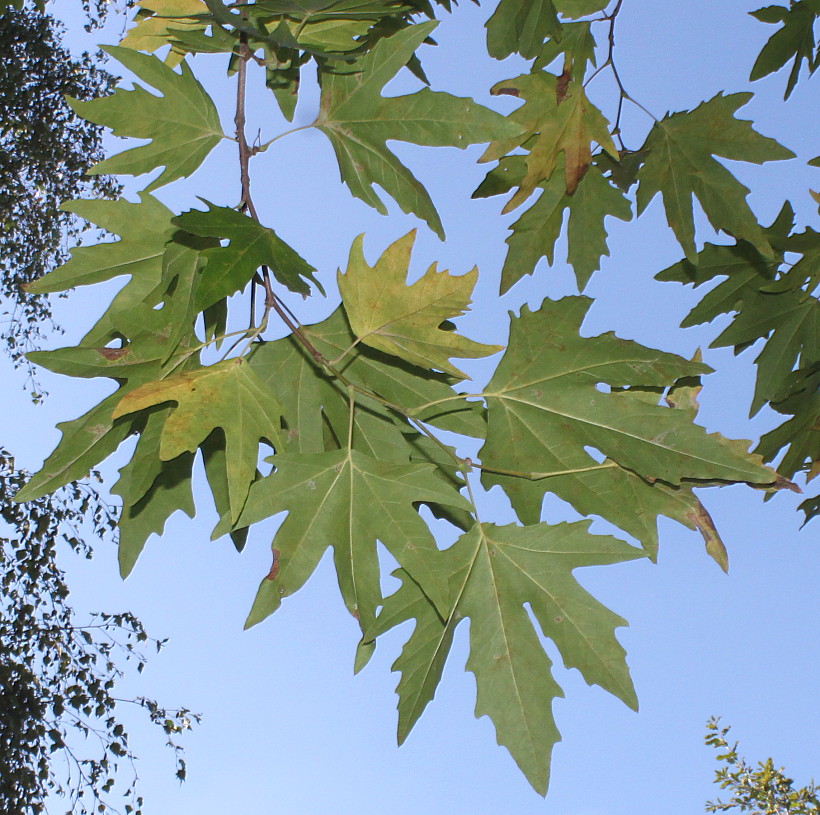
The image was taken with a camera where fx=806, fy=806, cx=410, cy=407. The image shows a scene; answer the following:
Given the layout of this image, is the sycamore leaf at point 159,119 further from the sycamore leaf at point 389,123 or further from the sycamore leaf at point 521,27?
the sycamore leaf at point 521,27

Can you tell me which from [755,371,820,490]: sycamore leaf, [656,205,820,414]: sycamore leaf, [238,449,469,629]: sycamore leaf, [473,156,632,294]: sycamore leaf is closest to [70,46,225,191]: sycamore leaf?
[238,449,469,629]: sycamore leaf

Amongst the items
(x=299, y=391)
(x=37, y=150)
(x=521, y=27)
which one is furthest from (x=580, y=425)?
(x=37, y=150)

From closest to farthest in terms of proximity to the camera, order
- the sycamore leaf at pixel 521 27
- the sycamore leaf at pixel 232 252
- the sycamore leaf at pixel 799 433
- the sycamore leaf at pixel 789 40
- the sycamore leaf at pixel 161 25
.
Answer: the sycamore leaf at pixel 232 252 < the sycamore leaf at pixel 161 25 < the sycamore leaf at pixel 521 27 < the sycamore leaf at pixel 789 40 < the sycamore leaf at pixel 799 433

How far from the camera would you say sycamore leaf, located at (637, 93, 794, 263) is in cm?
118

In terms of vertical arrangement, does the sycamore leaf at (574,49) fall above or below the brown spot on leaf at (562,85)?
above

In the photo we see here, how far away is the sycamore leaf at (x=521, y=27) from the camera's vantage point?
4.04 ft

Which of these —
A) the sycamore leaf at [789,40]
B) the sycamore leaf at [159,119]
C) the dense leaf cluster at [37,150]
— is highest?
the dense leaf cluster at [37,150]

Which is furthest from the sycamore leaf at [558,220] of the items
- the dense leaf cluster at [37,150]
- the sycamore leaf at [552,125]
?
the dense leaf cluster at [37,150]

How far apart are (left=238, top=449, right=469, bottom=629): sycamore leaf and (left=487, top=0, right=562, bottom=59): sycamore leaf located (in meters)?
0.76

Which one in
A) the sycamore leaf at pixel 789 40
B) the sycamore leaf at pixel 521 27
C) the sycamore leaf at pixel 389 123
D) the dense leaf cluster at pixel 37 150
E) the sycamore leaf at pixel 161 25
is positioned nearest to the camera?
the sycamore leaf at pixel 389 123

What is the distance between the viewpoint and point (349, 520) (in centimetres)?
86

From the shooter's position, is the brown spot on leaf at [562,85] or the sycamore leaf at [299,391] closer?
the sycamore leaf at [299,391]

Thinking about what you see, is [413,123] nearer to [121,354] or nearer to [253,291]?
[253,291]

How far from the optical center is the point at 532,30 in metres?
1.24
